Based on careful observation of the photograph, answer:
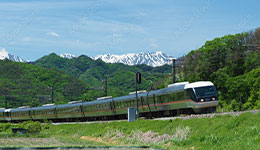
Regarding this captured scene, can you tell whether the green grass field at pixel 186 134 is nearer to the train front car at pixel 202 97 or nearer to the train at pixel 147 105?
the train front car at pixel 202 97

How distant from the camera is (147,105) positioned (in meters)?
41.4

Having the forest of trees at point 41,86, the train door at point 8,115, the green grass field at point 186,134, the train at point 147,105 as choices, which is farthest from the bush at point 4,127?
the forest of trees at point 41,86

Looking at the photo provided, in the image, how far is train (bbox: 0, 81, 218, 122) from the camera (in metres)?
33.8

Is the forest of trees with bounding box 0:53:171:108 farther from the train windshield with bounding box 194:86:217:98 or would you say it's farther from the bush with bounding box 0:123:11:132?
the train windshield with bounding box 194:86:217:98

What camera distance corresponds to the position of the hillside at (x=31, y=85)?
110 meters

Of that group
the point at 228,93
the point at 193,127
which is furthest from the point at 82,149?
the point at 228,93

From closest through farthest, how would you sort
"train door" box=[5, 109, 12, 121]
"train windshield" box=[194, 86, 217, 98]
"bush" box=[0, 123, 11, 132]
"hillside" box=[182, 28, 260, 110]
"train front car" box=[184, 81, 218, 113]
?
1. "train front car" box=[184, 81, 218, 113]
2. "train windshield" box=[194, 86, 217, 98]
3. "bush" box=[0, 123, 11, 132]
4. "hillside" box=[182, 28, 260, 110]
5. "train door" box=[5, 109, 12, 121]

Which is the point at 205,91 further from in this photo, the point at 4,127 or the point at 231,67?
the point at 231,67

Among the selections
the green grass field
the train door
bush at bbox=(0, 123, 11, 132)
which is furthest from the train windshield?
the train door

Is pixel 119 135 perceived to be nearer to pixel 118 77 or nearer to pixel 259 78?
pixel 259 78

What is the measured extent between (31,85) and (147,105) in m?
90.1

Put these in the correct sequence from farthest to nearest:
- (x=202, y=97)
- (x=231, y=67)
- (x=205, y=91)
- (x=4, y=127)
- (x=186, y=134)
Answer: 1. (x=231, y=67)
2. (x=4, y=127)
3. (x=205, y=91)
4. (x=202, y=97)
5. (x=186, y=134)

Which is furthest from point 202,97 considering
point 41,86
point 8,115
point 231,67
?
point 41,86

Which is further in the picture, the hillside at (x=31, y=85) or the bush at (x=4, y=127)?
the hillside at (x=31, y=85)
